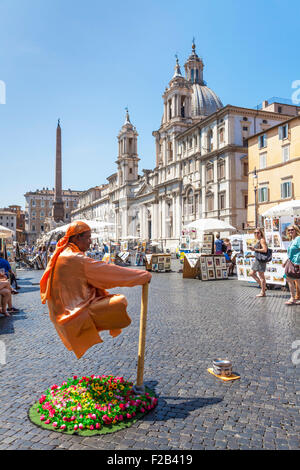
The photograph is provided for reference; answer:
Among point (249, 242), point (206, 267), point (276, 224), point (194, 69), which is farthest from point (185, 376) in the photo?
point (194, 69)

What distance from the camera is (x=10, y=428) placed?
2863mm

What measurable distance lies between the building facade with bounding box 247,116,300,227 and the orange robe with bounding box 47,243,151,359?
24.4 meters

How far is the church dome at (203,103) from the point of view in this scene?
5522 centimetres

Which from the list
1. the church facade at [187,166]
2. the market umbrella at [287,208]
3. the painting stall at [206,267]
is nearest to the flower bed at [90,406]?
the market umbrella at [287,208]

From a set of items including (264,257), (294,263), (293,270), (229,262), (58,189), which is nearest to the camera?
(294,263)

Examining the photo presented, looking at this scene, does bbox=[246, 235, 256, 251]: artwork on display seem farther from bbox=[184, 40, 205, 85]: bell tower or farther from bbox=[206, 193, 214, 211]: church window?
bbox=[184, 40, 205, 85]: bell tower

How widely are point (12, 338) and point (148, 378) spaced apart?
9.14 ft

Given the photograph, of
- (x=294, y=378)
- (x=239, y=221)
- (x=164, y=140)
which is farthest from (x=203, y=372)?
(x=164, y=140)

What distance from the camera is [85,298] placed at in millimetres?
3047

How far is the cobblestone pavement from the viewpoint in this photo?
2.68 metres

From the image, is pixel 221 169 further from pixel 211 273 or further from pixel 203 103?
pixel 203 103

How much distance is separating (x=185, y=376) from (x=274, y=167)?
1086 inches

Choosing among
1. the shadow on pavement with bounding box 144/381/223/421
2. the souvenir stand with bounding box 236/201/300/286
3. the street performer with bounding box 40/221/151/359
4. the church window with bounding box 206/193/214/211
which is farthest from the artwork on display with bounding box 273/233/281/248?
the church window with bounding box 206/193/214/211

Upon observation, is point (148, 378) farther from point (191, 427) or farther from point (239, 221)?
point (239, 221)
